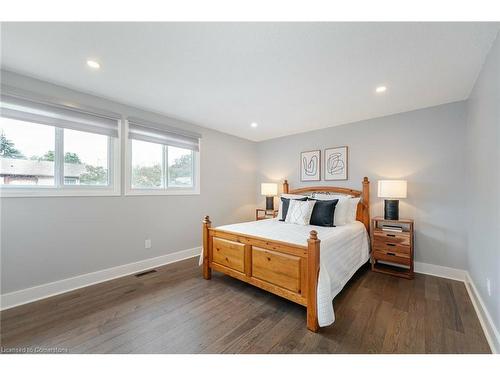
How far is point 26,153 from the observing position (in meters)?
2.17

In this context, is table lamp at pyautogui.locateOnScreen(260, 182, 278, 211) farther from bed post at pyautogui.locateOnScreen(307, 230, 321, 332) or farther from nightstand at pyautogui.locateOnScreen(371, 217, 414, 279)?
bed post at pyautogui.locateOnScreen(307, 230, 321, 332)

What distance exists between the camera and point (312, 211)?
3018 mm

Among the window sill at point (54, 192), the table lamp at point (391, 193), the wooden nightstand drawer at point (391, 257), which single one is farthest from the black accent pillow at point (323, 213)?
the window sill at point (54, 192)

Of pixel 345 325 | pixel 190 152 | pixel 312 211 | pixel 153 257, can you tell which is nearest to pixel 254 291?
pixel 345 325

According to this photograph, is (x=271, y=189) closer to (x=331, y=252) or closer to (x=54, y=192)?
(x=331, y=252)

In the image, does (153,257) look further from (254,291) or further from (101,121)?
(101,121)

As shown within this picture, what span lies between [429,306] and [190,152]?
381 centimetres

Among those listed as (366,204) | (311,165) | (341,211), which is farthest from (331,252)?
(311,165)

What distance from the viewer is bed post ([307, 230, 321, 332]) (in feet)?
5.60

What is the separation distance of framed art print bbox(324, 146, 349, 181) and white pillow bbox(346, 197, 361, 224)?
511mm

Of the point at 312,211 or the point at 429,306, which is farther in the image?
the point at 312,211

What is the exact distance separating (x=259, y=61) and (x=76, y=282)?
10.3 feet

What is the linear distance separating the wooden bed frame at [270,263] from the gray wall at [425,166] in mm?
2103

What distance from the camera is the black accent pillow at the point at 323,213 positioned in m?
2.87
